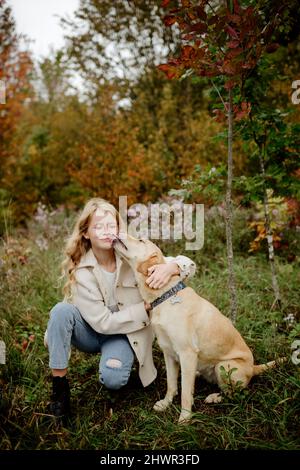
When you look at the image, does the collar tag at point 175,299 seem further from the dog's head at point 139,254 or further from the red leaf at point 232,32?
the red leaf at point 232,32

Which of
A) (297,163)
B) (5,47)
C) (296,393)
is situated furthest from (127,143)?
(296,393)

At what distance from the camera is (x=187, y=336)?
2.67 meters

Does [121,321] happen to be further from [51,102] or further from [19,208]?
[51,102]

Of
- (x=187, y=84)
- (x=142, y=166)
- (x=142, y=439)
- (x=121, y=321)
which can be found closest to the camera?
(x=142, y=439)

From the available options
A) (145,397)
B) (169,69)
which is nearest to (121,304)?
(145,397)

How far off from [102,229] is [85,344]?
36.3 inches

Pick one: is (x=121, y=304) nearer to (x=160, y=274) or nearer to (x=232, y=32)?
(x=160, y=274)

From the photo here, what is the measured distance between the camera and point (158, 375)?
3352mm

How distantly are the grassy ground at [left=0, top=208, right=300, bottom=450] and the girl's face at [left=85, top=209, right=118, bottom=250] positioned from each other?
1.18 m

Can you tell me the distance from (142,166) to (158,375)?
4.91m

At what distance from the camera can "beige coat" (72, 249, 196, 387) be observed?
9.57 feet
